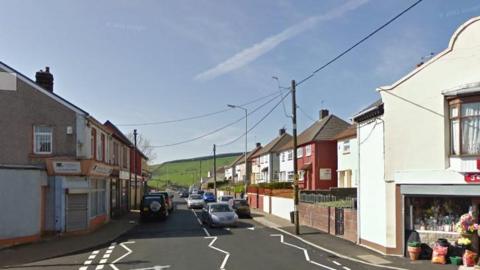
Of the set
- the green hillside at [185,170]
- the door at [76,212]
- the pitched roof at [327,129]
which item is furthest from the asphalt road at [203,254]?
the green hillside at [185,170]

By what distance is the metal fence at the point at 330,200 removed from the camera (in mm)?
25606

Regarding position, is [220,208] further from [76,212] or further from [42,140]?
[42,140]

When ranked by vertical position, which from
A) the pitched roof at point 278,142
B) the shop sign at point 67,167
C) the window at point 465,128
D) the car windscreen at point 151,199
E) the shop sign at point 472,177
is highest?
the pitched roof at point 278,142

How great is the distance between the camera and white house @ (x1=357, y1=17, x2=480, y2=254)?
1739 centimetres

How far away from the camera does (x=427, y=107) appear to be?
18.5m

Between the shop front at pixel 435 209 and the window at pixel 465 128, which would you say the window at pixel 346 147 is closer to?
the shop front at pixel 435 209

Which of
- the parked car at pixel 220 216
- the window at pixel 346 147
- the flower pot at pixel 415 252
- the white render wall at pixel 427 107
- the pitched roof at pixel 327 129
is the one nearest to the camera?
the white render wall at pixel 427 107

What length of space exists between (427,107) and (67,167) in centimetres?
1713

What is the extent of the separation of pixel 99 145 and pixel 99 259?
15.7 m

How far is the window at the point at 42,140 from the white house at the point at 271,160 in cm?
4531

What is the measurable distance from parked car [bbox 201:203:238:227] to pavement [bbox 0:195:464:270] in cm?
274

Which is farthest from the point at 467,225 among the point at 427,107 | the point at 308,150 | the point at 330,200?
the point at 308,150

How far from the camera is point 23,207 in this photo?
23703 millimetres

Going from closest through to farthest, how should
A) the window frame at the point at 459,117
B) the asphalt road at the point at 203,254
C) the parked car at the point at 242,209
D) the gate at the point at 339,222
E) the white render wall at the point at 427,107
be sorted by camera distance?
1. the asphalt road at the point at 203,254
2. the window frame at the point at 459,117
3. the white render wall at the point at 427,107
4. the gate at the point at 339,222
5. the parked car at the point at 242,209
